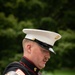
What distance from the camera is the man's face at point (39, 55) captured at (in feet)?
6.73

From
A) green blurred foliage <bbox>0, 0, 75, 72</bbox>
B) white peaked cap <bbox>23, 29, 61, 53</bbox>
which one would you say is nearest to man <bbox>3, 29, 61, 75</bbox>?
white peaked cap <bbox>23, 29, 61, 53</bbox>

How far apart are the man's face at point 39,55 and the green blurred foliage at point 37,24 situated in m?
6.44

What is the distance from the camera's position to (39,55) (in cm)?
206

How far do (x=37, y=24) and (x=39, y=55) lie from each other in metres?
7.78

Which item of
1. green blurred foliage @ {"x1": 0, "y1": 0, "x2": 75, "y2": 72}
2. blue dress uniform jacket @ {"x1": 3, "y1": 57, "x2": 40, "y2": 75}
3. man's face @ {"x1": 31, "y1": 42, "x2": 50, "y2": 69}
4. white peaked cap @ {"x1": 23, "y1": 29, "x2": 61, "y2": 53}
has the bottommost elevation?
green blurred foliage @ {"x1": 0, "y1": 0, "x2": 75, "y2": 72}

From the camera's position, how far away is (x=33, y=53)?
6.72ft

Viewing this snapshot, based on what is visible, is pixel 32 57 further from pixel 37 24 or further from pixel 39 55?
pixel 37 24

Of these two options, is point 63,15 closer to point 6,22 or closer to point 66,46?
point 66,46

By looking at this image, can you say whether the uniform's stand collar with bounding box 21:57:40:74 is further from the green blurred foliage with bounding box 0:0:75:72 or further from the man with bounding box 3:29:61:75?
the green blurred foliage with bounding box 0:0:75:72

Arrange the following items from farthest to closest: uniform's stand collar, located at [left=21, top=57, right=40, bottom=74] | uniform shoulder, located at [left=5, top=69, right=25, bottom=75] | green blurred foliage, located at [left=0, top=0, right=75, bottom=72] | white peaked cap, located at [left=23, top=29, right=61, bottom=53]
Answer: green blurred foliage, located at [left=0, top=0, right=75, bottom=72] < white peaked cap, located at [left=23, top=29, right=61, bottom=53] < uniform's stand collar, located at [left=21, top=57, right=40, bottom=74] < uniform shoulder, located at [left=5, top=69, right=25, bottom=75]

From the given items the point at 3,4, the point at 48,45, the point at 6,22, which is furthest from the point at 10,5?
the point at 48,45

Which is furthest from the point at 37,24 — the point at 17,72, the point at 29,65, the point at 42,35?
the point at 17,72

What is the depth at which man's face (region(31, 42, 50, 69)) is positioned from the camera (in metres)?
2.05

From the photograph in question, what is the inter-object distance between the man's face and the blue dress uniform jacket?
1.7 inches
